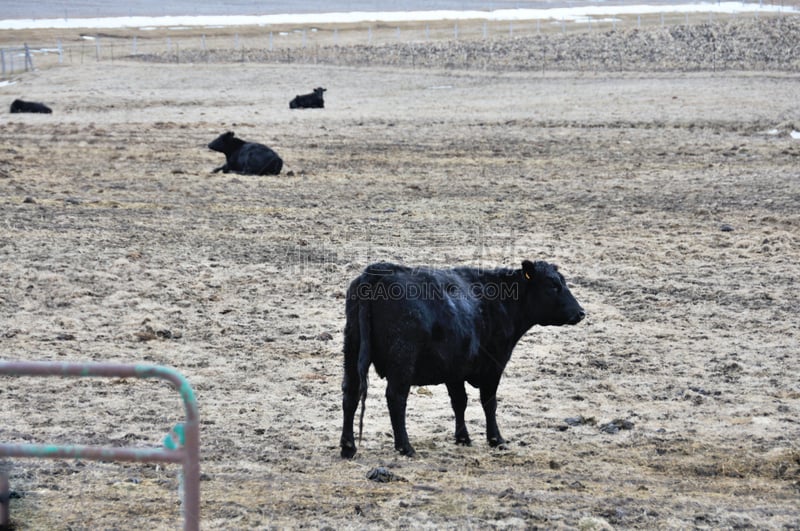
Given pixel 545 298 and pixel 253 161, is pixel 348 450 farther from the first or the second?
pixel 253 161

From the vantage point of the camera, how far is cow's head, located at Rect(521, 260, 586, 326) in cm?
848

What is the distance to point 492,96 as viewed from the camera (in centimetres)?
3100

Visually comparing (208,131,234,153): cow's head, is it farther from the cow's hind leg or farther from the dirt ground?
the cow's hind leg

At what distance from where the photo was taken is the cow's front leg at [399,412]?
748 centimetres

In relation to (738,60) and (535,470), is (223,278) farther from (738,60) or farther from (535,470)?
(738,60)

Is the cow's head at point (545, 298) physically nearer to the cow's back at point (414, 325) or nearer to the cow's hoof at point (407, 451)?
the cow's back at point (414, 325)

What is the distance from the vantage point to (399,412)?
24.5 ft

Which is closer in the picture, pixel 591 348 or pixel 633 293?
pixel 591 348

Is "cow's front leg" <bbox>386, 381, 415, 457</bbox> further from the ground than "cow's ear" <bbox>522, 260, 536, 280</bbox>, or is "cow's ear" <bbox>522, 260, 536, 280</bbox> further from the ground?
"cow's ear" <bbox>522, 260, 536, 280</bbox>

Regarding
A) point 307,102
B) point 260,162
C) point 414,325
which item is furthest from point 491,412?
point 307,102

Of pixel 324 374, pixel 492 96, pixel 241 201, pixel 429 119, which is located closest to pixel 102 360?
pixel 324 374

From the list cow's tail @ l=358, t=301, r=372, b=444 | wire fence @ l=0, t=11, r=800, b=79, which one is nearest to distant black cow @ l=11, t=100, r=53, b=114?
wire fence @ l=0, t=11, r=800, b=79

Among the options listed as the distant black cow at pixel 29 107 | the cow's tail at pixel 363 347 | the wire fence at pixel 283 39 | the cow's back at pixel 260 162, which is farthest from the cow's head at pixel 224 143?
the wire fence at pixel 283 39

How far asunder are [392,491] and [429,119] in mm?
20012
